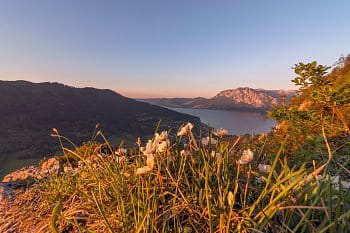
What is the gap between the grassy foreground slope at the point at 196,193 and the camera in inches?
40.3

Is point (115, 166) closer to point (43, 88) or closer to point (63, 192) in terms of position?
point (63, 192)

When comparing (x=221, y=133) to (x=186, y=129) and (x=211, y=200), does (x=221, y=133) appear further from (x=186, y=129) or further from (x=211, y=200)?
(x=211, y=200)

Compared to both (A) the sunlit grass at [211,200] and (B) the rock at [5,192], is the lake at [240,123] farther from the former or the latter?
(B) the rock at [5,192]

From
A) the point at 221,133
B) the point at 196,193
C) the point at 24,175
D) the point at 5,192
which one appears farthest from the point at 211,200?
the point at 24,175

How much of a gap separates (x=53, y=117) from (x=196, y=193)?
368ft

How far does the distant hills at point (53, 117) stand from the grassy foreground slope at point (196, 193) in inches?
2694

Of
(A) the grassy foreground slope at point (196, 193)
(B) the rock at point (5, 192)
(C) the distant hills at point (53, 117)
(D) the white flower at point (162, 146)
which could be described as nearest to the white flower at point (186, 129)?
(A) the grassy foreground slope at point (196, 193)

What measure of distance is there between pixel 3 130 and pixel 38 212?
338 feet

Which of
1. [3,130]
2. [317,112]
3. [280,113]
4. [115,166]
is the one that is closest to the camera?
[115,166]

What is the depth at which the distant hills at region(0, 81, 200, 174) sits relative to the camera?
7062 centimetres

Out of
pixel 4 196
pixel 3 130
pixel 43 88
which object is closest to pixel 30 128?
pixel 3 130

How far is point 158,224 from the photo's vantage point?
3.99ft

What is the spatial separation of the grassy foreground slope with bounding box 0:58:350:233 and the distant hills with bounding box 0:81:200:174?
68433 mm

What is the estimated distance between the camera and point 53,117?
97562 mm
